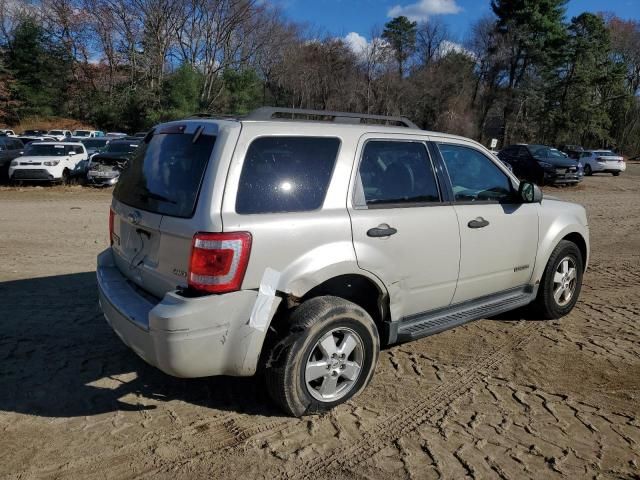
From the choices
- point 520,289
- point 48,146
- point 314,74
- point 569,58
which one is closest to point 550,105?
point 569,58

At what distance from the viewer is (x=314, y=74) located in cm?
4584

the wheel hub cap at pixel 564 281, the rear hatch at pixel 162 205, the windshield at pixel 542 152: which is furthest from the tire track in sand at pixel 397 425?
the windshield at pixel 542 152

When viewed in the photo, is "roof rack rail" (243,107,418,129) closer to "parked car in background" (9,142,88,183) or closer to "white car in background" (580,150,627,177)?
"parked car in background" (9,142,88,183)

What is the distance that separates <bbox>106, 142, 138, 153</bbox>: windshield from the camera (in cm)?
1748

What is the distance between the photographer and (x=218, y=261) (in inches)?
111

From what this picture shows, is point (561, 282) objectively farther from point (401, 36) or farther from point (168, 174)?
point (401, 36)

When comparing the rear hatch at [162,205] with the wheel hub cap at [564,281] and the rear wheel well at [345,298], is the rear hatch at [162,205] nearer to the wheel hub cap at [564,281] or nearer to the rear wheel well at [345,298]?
the rear wheel well at [345,298]

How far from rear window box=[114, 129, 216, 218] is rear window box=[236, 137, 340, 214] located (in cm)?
27

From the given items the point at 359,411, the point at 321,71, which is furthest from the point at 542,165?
the point at 321,71

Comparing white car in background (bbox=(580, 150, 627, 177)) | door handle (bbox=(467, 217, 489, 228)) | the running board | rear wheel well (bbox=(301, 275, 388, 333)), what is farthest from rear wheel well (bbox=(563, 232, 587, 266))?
A: white car in background (bbox=(580, 150, 627, 177))

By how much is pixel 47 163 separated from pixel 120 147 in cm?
241

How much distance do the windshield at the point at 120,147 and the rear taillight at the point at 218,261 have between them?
15.9 m

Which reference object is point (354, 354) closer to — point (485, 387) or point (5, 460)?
point (485, 387)

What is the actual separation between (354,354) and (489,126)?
5718cm
